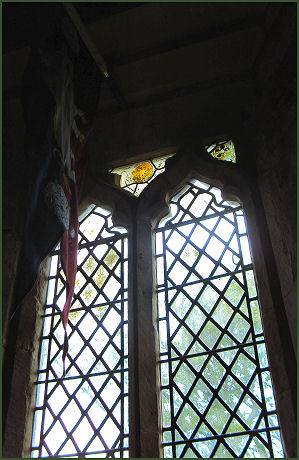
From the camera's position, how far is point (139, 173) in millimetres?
4898

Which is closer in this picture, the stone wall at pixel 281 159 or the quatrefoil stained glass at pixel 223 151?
the stone wall at pixel 281 159

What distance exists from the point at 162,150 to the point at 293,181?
1477 mm

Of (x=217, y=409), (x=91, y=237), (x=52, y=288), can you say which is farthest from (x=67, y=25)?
(x=217, y=409)

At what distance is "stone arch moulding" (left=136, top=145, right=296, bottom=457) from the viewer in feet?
10.5

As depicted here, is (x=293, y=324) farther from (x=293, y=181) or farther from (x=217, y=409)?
(x=293, y=181)

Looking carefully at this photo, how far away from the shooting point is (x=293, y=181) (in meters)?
3.74

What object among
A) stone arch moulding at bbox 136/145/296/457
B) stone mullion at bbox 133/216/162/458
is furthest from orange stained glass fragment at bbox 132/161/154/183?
stone mullion at bbox 133/216/162/458

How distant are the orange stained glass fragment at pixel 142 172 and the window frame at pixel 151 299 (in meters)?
0.20

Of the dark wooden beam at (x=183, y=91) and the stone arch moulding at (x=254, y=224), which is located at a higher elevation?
the dark wooden beam at (x=183, y=91)

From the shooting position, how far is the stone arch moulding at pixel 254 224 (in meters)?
3.21

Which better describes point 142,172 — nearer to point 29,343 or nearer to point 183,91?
point 183,91

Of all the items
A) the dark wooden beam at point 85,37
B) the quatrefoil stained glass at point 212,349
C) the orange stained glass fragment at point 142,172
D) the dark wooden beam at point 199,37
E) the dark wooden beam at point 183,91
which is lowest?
the quatrefoil stained glass at point 212,349

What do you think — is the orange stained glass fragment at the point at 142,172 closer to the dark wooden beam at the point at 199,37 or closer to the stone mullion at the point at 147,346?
the stone mullion at the point at 147,346

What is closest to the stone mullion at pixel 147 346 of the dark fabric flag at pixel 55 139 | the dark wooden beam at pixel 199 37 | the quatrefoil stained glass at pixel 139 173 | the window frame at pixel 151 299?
the window frame at pixel 151 299
